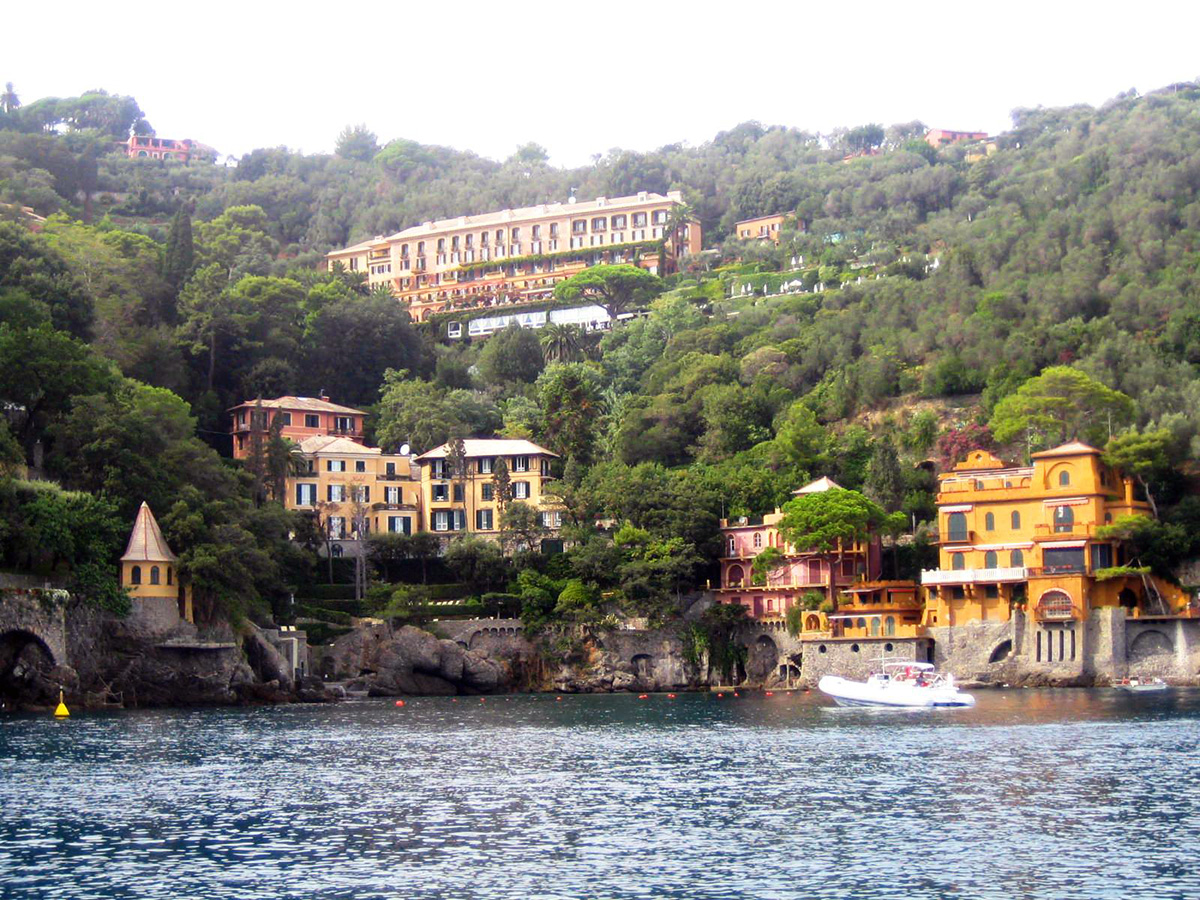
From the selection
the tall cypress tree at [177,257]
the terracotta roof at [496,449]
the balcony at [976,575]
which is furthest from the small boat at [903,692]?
the tall cypress tree at [177,257]

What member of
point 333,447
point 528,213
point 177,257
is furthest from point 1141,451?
point 528,213

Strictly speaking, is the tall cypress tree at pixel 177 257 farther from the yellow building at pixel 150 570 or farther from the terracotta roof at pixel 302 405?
the yellow building at pixel 150 570

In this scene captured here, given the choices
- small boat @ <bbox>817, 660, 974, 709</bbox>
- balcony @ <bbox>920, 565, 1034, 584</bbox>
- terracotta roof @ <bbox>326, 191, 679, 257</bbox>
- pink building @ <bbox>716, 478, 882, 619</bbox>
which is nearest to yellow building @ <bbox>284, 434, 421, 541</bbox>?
pink building @ <bbox>716, 478, 882, 619</bbox>

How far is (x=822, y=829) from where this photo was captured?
35.8m

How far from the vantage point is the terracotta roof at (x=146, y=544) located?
249 ft

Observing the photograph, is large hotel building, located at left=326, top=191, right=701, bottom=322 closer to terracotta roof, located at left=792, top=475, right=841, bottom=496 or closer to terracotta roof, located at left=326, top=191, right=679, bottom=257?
terracotta roof, located at left=326, top=191, right=679, bottom=257

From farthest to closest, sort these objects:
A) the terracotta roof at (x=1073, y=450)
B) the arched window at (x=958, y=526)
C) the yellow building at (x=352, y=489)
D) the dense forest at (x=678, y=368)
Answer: the yellow building at (x=352, y=489) → the arched window at (x=958, y=526) → the terracotta roof at (x=1073, y=450) → the dense forest at (x=678, y=368)

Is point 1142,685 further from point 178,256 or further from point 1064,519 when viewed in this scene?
point 178,256

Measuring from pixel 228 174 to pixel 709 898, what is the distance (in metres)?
174

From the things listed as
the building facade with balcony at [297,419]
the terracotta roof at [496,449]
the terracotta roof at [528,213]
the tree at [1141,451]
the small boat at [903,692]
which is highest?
the terracotta roof at [528,213]

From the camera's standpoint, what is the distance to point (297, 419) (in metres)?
109

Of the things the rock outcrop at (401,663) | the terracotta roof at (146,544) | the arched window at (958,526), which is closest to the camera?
the terracotta roof at (146,544)

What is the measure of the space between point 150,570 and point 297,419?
108 feet

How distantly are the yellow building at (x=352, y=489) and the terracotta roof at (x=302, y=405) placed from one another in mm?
3671
